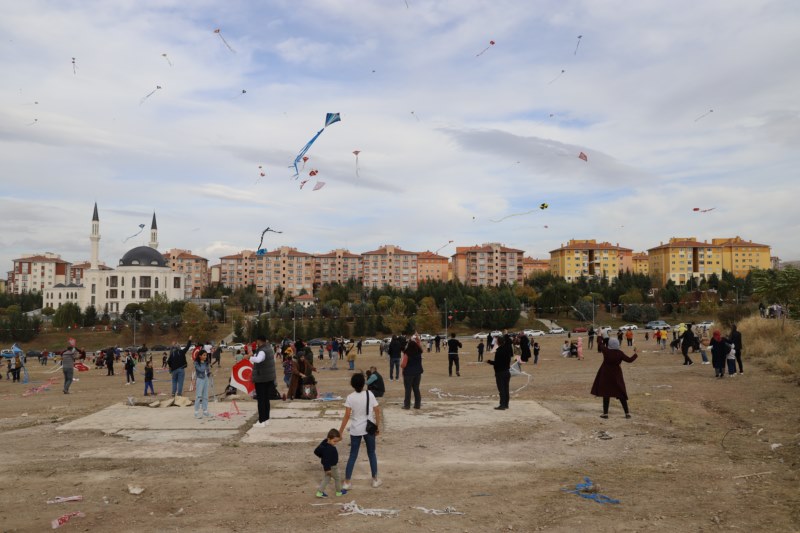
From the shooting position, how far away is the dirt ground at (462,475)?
5.49 metres

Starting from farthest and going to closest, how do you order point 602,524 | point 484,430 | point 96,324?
point 96,324
point 484,430
point 602,524

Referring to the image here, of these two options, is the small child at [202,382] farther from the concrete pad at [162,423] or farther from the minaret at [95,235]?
the minaret at [95,235]

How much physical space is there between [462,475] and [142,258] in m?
120

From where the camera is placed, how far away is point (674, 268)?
426 feet

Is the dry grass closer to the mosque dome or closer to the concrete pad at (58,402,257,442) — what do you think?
the concrete pad at (58,402,257,442)

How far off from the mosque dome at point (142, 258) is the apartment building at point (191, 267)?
27867mm

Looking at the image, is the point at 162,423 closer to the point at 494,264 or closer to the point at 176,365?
the point at 176,365

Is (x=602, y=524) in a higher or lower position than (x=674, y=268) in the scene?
lower

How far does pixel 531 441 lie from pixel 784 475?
3.21 m

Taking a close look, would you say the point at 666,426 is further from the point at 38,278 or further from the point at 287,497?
the point at 38,278

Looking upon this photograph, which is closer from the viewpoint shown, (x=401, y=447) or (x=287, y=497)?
(x=287, y=497)

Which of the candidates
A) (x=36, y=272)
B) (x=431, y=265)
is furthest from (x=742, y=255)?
(x=36, y=272)

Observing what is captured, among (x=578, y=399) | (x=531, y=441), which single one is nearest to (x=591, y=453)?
(x=531, y=441)

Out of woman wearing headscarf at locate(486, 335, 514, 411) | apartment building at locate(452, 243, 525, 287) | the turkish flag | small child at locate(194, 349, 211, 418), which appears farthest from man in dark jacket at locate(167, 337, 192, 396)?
apartment building at locate(452, 243, 525, 287)
